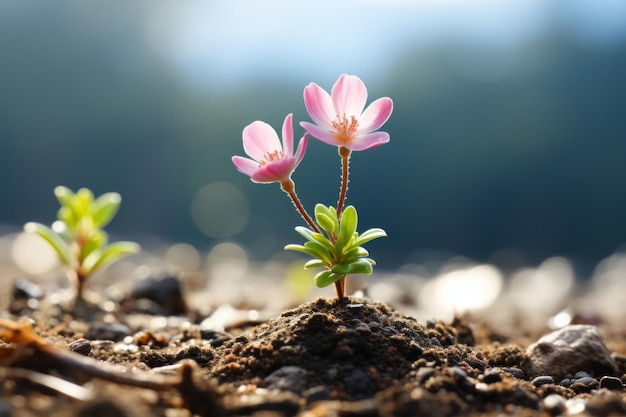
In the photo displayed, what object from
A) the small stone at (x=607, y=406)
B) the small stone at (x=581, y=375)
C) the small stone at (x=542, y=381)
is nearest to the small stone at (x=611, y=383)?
the small stone at (x=581, y=375)

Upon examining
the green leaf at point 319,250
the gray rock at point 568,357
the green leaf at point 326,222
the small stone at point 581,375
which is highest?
the green leaf at point 326,222

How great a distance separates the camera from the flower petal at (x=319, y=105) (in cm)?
265

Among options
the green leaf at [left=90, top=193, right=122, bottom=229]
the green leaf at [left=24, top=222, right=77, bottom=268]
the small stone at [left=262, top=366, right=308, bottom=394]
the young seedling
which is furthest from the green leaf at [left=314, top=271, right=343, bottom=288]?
the green leaf at [left=24, top=222, right=77, bottom=268]

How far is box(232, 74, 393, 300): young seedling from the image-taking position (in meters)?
2.66

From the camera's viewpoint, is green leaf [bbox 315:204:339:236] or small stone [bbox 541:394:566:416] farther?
green leaf [bbox 315:204:339:236]

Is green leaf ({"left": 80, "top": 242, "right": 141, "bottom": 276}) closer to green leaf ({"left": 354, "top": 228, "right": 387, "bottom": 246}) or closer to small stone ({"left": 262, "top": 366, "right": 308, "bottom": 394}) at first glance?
green leaf ({"left": 354, "top": 228, "right": 387, "bottom": 246})

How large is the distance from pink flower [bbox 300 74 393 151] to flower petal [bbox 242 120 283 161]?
0.70 ft

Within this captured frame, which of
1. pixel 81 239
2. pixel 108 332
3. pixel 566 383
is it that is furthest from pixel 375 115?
pixel 81 239

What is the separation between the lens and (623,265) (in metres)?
14.2

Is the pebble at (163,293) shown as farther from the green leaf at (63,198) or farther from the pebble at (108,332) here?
the pebble at (108,332)

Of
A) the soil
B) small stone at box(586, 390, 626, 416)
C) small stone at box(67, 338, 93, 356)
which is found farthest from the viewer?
small stone at box(67, 338, 93, 356)

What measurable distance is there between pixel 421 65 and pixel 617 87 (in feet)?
51.7

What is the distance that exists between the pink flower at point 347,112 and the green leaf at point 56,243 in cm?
295

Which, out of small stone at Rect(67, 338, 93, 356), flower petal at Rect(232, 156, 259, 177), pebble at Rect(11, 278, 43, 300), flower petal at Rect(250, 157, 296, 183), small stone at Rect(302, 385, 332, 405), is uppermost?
pebble at Rect(11, 278, 43, 300)
